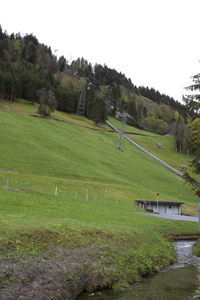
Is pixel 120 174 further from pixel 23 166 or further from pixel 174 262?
pixel 174 262

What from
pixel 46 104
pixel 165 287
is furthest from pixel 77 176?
pixel 46 104

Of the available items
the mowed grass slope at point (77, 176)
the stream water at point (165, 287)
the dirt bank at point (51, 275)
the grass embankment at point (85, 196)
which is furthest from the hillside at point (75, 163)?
the dirt bank at point (51, 275)

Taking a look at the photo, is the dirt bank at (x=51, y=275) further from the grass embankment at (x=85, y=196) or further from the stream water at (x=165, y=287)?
the stream water at (x=165, y=287)

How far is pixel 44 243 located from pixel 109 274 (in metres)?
3.88

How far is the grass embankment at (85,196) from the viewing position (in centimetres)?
1355

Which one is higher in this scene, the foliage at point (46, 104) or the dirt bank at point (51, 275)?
the foliage at point (46, 104)

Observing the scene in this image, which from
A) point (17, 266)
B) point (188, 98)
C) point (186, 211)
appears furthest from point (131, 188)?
point (17, 266)

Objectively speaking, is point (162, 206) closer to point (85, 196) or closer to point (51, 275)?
point (85, 196)

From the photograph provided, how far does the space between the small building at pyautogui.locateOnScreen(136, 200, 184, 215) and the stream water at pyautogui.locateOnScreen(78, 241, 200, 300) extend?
108ft

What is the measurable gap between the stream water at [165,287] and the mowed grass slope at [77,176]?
15.2 feet

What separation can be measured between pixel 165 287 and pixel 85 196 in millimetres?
34357

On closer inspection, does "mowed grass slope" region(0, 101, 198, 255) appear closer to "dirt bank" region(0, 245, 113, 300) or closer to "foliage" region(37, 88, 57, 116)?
"dirt bank" region(0, 245, 113, 300)

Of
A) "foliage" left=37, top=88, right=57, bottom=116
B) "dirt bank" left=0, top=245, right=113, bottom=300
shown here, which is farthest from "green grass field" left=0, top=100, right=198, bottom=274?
"foliage" left=37, top=88, right=57, bottom=116

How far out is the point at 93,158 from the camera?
75.6m
